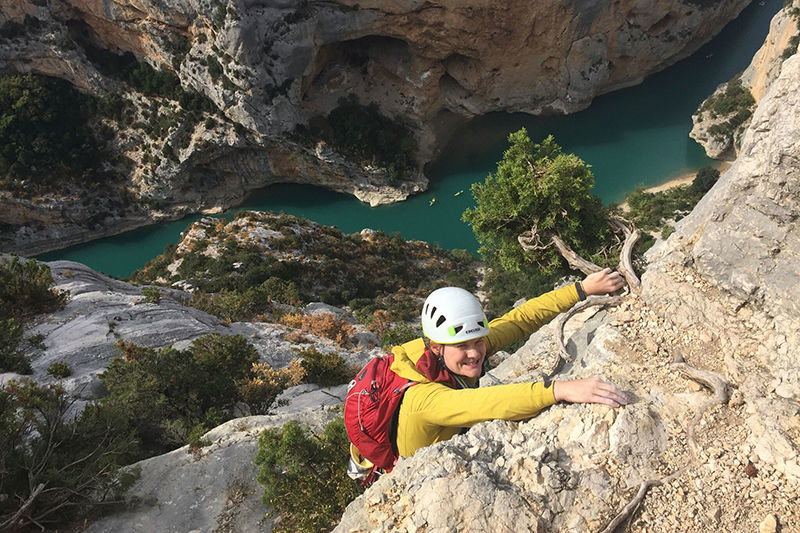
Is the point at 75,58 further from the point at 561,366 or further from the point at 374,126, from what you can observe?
the point at 561,366

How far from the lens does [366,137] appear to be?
38.7 m

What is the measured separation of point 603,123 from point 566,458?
4249cm

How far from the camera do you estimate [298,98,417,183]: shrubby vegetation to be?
38375 mm

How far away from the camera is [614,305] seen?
207 inches

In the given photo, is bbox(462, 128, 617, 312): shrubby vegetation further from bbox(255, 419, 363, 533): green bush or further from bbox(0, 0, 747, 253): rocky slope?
bbox(0, 0, 747, 253): rocky slope

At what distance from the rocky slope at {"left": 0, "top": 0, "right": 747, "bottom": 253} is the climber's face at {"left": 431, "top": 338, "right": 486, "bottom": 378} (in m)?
33.5

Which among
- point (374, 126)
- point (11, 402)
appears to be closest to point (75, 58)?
point (374, 126)

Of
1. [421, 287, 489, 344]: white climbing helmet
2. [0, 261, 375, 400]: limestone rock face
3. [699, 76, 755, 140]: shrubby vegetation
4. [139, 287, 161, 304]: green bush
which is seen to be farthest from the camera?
[699, 76, 755, 140]: shrubby vegetation

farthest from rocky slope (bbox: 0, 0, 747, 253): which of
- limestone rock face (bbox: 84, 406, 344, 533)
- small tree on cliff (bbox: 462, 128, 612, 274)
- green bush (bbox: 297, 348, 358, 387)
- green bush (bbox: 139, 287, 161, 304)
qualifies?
limestone rock face (bbox: 84, 406, 344, 533)

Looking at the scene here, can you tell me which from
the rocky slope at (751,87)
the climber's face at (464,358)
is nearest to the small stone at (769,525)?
the climber's face at (464,358)

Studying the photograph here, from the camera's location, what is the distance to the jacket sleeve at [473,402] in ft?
10.7

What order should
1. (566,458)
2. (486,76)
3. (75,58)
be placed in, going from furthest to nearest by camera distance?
(486,76) → (75,58) → (566,458)

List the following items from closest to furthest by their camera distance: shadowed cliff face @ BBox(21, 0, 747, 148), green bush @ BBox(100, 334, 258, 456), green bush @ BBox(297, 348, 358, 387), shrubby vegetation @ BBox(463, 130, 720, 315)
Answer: green bush @ BBox(100, 334, 258, 456)
green bush @ BBox(297, 348, 358, 387)
shrubby vegetation @ BBox(463, 130, 720, 315)
shadowed cliff face @ BBox(21, 0, 747, 148)

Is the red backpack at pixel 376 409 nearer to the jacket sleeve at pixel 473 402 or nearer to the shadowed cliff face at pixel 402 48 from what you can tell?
the jacket sleeve at pixel 473 402
